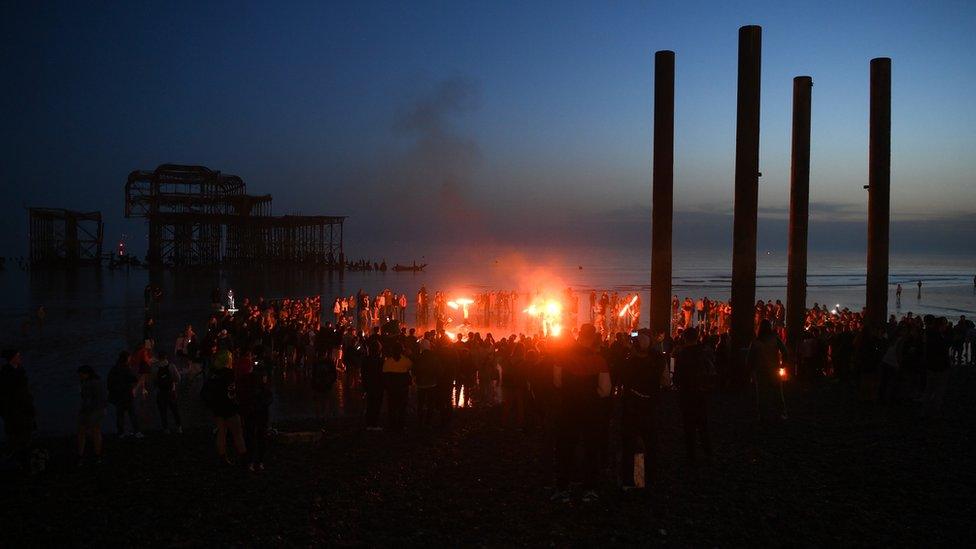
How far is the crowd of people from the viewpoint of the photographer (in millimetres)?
6789

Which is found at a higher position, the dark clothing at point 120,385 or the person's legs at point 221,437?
the dark clothing at point 120,385

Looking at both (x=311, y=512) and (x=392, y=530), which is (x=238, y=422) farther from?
(x=392, y=530)

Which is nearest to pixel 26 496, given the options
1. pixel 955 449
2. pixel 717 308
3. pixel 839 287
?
pixel 955 449

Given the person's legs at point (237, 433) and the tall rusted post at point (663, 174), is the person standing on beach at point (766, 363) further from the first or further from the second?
the person's legs at point (237, 433)

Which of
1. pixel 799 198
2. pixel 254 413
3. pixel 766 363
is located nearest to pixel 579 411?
pixel 254 413

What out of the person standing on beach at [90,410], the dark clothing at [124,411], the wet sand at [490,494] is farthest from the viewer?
the dark clothing at [124,411]

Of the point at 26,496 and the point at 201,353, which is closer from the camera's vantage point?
the point at 26,496

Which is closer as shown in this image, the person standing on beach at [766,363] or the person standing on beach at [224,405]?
the person standing on beach at [224,405]

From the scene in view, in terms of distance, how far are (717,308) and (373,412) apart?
19.1 metres

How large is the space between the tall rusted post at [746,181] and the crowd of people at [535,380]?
59 centimetres

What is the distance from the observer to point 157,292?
34281 millimetres

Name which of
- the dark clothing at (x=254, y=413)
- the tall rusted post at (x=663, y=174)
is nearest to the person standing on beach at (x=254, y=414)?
the dark clothing at (x=254, y=413)

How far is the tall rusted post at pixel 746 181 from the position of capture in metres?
12.7

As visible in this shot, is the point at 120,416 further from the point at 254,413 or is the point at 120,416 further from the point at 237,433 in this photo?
the point at 254,413
